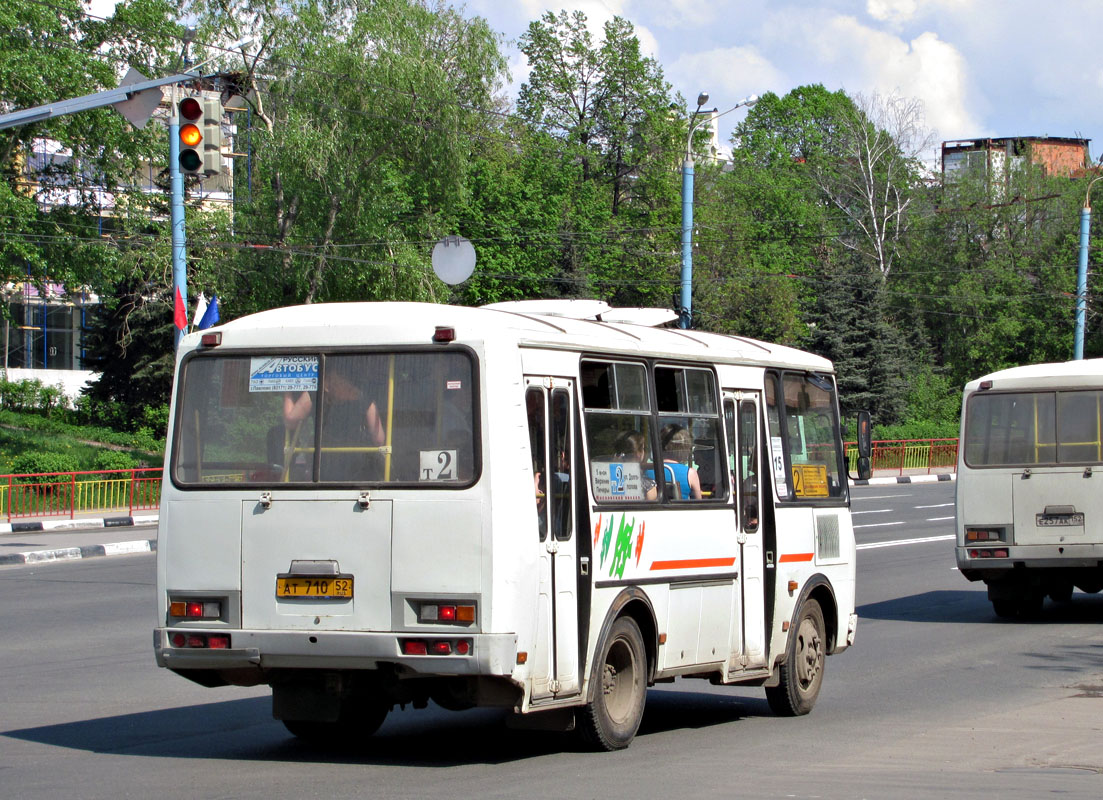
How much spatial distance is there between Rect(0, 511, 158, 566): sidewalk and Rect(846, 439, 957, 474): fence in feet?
90.8

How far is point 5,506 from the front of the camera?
28.9 metres

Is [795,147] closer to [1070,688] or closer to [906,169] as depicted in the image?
[906,169]

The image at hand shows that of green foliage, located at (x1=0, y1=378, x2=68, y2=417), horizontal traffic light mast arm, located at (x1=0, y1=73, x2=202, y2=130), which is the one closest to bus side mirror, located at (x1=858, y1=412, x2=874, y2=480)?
horizontal traffic light mast arm, located at (x1=0, y1=73, x2=202, y2=130)

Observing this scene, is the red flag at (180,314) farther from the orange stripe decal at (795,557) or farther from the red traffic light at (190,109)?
the orange stripe decal at (795,557)

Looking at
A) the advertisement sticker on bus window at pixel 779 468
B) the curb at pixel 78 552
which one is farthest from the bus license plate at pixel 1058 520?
the curb at pixel 78 552

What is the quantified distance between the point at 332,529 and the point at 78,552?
1750 cm

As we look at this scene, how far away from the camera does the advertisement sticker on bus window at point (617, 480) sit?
827 centimetres

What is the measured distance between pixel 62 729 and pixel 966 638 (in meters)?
9.61

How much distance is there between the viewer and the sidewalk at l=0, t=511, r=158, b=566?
76.2ft

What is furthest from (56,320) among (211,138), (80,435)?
(211,138)

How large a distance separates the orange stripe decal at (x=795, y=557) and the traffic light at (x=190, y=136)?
9.37 metres

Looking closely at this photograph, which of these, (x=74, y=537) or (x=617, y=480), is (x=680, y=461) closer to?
(x=617, y=480)

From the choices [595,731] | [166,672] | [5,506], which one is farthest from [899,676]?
[5,506]

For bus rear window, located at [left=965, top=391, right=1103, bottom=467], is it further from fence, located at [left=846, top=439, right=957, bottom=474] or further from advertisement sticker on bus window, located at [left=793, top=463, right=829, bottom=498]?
fence, located at [left=846, top=439, right=957, bottom=474]
